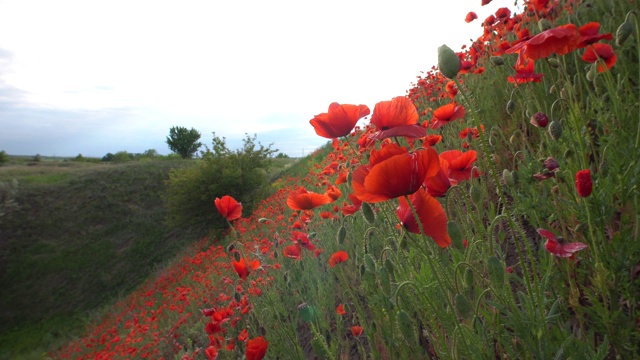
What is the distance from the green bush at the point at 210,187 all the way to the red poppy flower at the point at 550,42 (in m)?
13.8

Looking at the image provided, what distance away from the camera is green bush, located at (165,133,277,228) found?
1452cm

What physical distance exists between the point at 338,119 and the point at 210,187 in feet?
44.2

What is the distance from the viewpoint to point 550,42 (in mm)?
1248

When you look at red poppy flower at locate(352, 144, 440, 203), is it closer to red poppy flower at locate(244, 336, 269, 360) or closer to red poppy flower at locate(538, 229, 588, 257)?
red poppy flower at locate(538, 229, 588, 257)

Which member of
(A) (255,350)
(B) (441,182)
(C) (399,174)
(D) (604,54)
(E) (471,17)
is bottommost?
(A) (255,350)

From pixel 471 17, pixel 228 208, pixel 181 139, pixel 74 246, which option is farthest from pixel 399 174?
pixel 181 139

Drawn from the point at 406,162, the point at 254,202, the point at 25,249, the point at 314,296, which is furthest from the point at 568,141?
the point at 25,249

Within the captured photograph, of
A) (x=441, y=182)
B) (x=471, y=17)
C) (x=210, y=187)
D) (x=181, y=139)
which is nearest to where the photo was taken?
(x=441, y=182)

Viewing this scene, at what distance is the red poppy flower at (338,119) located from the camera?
4.89 feet

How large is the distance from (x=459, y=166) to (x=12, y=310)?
1784 centimetres

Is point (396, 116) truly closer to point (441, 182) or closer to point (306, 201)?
point (441, 182)

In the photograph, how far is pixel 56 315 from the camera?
1358 cm

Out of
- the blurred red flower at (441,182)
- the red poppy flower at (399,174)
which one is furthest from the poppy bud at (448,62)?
the blurred red flower at (441,182)

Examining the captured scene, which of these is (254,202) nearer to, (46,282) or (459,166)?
(46,282)
